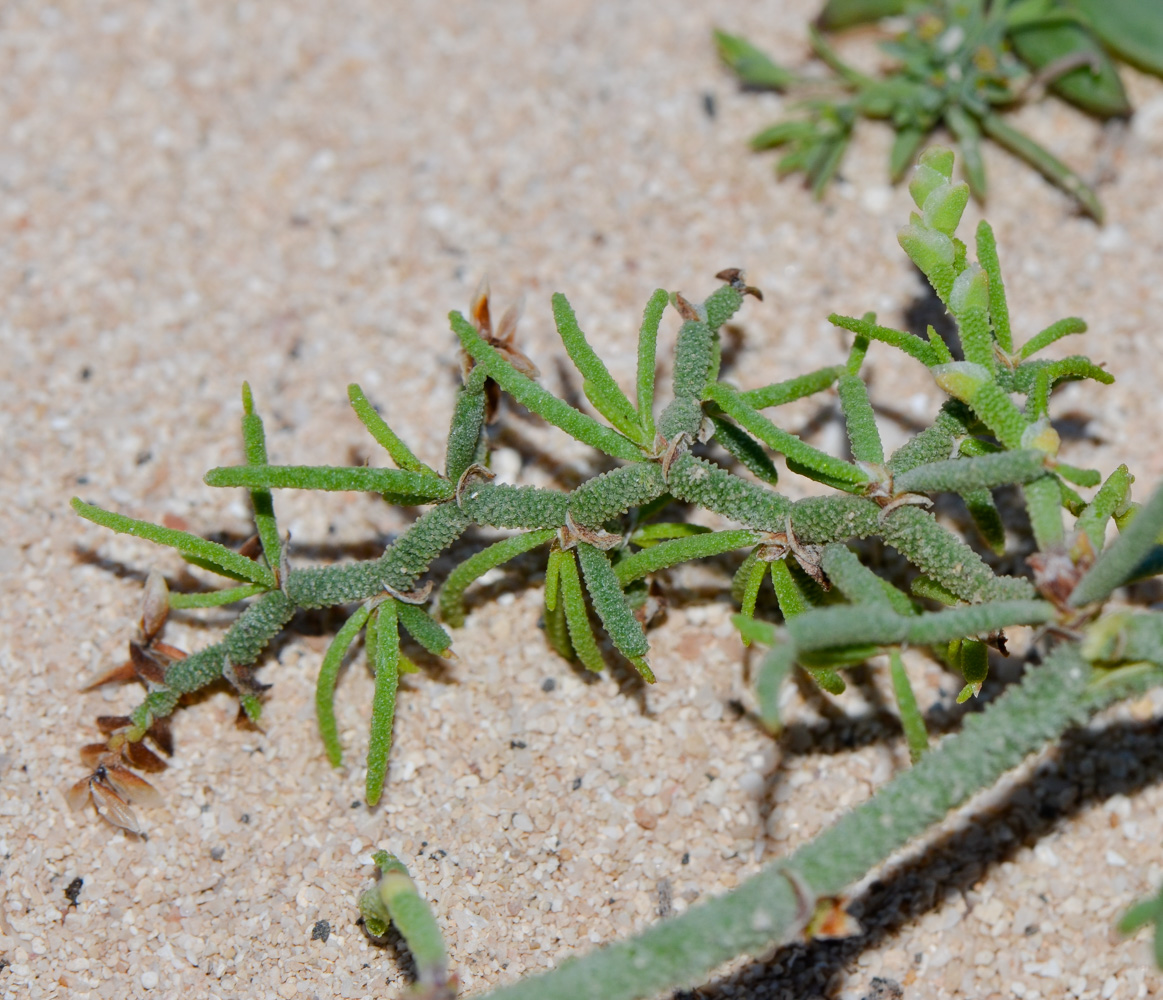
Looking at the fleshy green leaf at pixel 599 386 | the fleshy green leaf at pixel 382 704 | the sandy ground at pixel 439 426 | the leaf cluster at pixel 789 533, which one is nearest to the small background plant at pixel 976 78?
the sandy ground at pixel 439 426

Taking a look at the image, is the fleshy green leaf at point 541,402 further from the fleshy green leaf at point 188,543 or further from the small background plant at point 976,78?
the small background plant at point 976,78

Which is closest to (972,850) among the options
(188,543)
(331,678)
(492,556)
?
(492,556)

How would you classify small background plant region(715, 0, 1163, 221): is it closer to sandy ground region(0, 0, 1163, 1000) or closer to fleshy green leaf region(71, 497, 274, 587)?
sandy ground region(0, 0, 1163, 1000)

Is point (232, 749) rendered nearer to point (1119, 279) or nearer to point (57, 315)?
point (57, 315)

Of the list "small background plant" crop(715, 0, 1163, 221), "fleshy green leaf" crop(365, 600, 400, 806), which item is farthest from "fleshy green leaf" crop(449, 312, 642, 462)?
"small background plant" crop(715, 0, 1163, 221)

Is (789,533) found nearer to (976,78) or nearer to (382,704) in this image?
(382,704)

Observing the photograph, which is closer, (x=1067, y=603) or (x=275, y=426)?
(x=1067, y=603)

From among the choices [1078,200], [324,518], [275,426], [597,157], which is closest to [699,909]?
[324,518]

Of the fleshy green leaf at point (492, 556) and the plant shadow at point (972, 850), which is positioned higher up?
the fleshy green leaf at point (492, 556)
